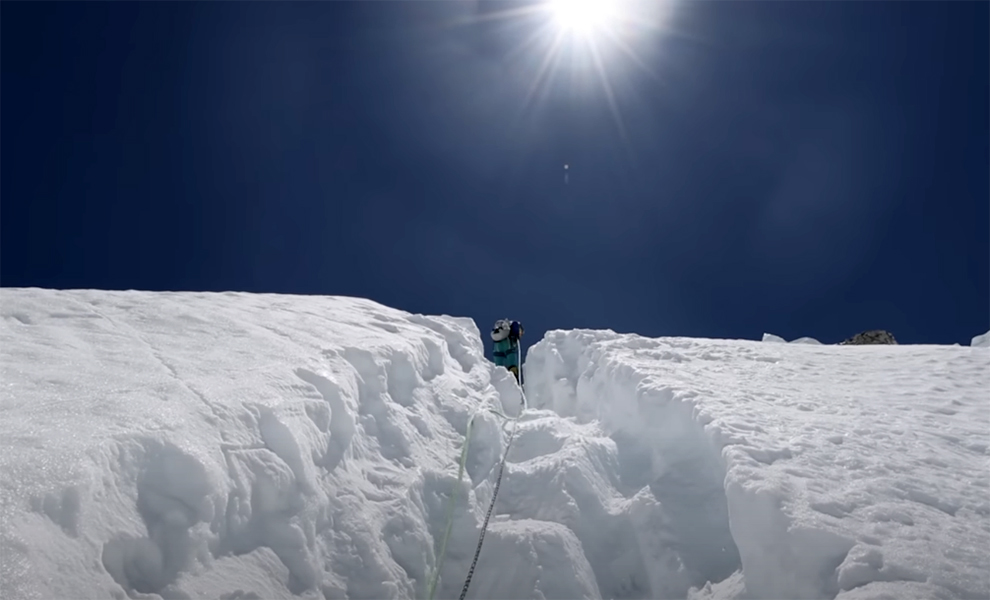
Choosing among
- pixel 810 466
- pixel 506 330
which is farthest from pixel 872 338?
pixel 810 466

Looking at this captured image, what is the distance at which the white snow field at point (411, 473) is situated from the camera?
3146 millimetres

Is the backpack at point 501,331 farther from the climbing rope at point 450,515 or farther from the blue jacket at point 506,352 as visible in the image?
the climbing rope at point 450,515

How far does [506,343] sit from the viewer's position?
1359 centimetres

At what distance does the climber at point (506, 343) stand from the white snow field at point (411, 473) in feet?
17.1

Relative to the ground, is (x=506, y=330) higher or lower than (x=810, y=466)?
higher

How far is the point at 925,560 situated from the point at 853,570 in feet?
1.74

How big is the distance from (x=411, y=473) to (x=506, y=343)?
8136 millimetres

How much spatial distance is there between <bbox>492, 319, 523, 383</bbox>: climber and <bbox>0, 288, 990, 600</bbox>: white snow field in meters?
5.20

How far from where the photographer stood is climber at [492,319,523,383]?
13.5 m

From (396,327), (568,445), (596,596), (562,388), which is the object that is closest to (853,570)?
(596,596)

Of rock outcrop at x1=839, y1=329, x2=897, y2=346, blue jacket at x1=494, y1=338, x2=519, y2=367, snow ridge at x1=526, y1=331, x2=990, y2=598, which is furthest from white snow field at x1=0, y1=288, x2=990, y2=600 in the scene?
rock outcrop at x1=839, y1=329, x2=897, y2=346

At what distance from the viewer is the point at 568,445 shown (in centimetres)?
670

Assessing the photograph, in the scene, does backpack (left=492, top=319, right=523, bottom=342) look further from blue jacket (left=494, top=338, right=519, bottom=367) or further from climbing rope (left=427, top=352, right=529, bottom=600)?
climbing rope (left=427, top=352, right=529, bottom=600)

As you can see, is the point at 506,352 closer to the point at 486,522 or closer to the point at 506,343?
the point at 506,343
